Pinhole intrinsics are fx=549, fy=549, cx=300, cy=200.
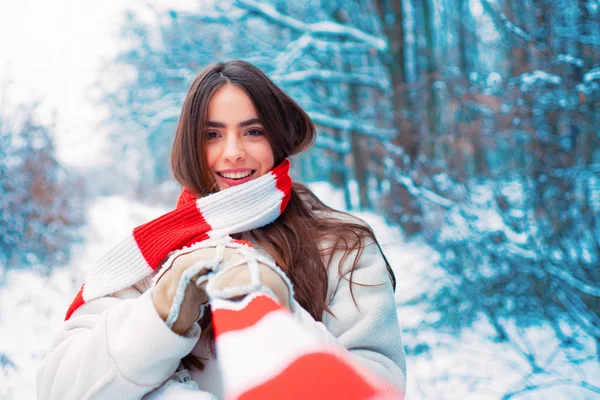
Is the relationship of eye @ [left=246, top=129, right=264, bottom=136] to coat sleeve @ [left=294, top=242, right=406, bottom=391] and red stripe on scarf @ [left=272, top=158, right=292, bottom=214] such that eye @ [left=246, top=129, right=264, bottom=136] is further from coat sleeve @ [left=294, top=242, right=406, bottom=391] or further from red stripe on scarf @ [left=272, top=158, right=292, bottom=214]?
coat sleeve @ [left=294, top=242, right=406, bottom=391]

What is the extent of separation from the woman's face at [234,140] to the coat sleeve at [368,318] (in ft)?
1.33

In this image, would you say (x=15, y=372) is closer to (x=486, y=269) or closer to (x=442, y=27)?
(x=486, y=269)

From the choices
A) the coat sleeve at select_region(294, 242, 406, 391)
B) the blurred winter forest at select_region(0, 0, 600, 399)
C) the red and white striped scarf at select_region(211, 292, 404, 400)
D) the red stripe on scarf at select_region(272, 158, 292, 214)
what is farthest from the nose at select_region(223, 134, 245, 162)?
the blurred winter forest at select_region(0, 0, 600, 399)

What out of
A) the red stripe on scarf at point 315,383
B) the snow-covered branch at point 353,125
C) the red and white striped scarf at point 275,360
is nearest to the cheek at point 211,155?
the red and white striped scarf at point 275,360

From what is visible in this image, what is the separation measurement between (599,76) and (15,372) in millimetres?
3954

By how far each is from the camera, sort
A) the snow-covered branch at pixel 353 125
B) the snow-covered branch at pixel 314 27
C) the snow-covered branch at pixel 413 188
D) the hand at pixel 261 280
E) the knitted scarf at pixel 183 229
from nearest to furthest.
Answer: the hand at pixel 261 280 < the knitted scarf at pixel 183 229 < the snow-covered branch at pixel 413 188 < the snow-covered branch at pixel 314 27 < the snow-covered branch at pixel 353 125

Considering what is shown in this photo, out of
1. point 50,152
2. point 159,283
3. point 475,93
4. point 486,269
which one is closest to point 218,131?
point 159,283

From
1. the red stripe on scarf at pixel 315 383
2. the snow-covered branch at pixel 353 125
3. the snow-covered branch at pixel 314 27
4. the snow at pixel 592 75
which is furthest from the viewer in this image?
the snow-covered branch at pixel 353 125

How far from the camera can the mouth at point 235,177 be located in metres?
1.80

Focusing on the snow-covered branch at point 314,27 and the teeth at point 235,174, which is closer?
the teeth at point 235,174

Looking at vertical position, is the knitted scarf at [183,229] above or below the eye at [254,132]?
below

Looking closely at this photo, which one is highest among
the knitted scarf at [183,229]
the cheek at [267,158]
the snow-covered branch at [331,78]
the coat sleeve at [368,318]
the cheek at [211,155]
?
the cheek at [211,155]

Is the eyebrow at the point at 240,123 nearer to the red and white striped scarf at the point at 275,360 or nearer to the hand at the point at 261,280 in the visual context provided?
the hand at the point at 261,280

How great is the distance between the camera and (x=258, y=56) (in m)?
6.71
